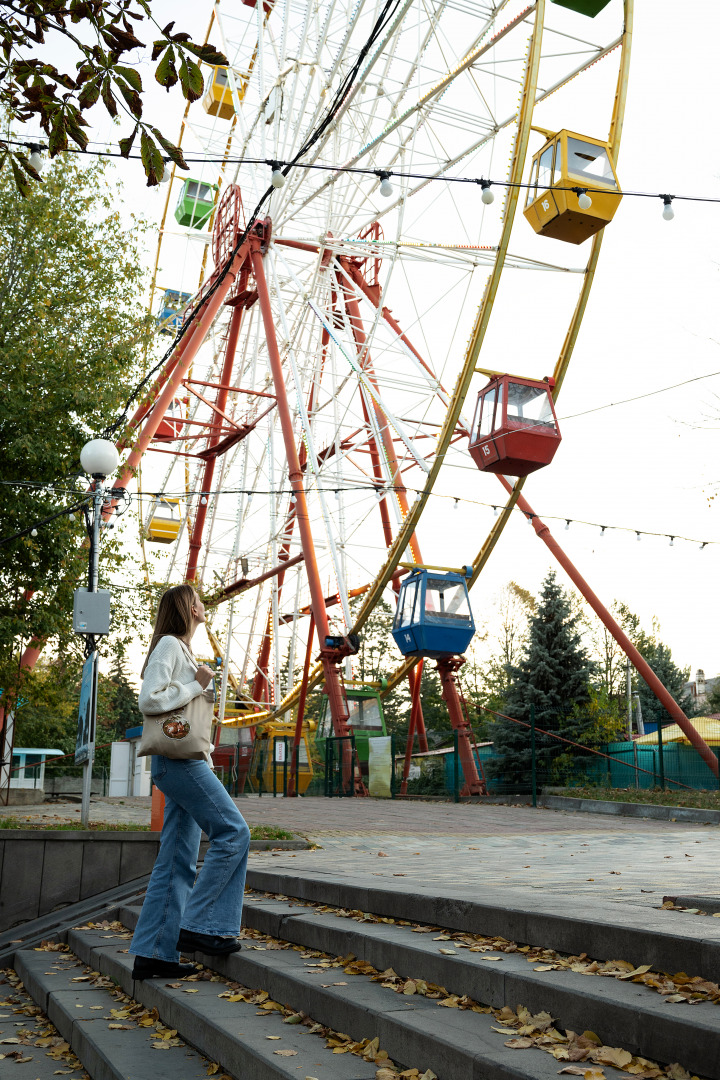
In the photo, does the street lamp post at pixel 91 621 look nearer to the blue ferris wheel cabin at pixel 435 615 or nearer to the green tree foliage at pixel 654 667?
the blue ferris wheel cabin at pixel 435 615

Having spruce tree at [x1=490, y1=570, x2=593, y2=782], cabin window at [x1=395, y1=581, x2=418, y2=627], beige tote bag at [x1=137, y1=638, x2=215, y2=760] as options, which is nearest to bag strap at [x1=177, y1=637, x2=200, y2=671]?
beige tote bag at [x1=137, y1=638, x2=215, y2=760]

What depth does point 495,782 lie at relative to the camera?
22766mm

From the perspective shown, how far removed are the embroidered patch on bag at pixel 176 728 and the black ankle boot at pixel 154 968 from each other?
1030 millimetres

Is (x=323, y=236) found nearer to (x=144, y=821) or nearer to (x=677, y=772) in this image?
(x=677, y=772)

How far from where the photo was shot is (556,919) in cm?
364

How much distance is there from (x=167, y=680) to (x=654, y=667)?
132 feet

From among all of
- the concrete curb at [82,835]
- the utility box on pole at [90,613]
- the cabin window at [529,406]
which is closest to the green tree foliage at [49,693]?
the utility box on pole at [90,613]

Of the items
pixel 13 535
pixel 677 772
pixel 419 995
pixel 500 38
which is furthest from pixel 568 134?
pixel 419 995

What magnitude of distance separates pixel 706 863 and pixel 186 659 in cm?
447

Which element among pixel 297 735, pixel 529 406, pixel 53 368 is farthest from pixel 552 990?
pixel 297 735

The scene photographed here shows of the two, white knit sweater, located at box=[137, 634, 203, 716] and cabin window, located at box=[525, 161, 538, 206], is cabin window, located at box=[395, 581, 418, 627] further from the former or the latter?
white knit sweater, located at box=[137, 634, 203, 716]

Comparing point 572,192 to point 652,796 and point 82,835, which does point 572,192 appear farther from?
point 82,835

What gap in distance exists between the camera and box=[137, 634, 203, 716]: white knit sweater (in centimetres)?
444

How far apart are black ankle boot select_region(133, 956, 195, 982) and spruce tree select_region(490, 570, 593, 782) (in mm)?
21984
